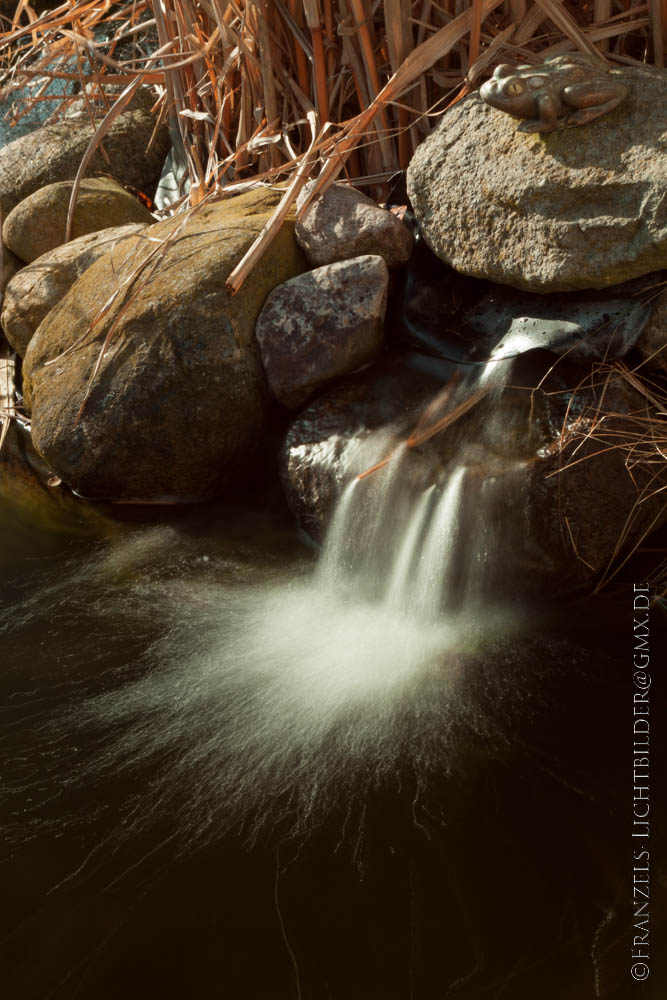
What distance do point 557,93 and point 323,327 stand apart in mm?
A: 1182

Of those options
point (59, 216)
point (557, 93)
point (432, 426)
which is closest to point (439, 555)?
point (432, 426)

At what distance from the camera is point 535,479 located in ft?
9.29

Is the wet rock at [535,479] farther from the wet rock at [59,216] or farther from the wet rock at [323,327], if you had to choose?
the wet rock at [59,216]

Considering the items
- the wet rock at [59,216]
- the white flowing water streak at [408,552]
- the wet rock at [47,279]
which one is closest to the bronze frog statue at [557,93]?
the white flowing water streak at [408,552]

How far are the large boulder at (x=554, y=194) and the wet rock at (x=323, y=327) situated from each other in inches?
13.2

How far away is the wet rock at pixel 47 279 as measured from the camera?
4.19 metres

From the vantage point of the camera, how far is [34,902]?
1.90 meters

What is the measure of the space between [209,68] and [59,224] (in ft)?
4.04

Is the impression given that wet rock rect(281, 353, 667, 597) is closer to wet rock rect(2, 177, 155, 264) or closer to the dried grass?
the dried grass

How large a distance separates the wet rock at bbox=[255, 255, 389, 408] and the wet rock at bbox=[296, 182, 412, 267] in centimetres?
13

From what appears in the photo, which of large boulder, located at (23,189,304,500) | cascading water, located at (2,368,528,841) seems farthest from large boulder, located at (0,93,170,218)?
cascading water, located at (2,368,528,841)

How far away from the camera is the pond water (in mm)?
1742

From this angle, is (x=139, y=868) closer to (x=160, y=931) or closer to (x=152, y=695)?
(x=160, y=931)

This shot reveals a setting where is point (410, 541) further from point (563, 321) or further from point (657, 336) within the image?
point (657, 336)
